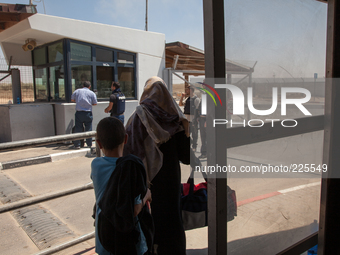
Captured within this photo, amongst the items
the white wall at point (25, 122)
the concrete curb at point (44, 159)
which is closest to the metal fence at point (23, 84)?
the white wall at point (25, 122)

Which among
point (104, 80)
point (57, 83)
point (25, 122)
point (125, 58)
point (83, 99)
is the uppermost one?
point (125, 58)

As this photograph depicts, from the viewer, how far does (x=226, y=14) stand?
5.03 ft

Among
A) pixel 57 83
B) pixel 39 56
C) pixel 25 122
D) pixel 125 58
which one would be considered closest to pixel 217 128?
pixel 25 122

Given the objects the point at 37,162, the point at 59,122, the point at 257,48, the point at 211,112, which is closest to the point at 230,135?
the point at 211,112

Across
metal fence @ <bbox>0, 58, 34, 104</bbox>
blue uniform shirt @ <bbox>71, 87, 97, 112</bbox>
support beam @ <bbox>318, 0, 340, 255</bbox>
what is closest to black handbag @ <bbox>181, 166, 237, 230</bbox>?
support beam @ <bbox>318, 0, 340, 255</bbox>

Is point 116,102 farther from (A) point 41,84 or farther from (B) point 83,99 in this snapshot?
(A) point 41,84

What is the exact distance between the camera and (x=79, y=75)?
9.16 meters

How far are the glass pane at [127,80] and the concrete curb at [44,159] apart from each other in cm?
354

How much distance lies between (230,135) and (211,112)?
19 cm

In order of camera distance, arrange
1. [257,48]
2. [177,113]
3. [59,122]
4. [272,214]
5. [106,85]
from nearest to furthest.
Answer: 1. [257,48]
2. [272,214]
3. [177,113]
4. [59,122]
5. [106,85]

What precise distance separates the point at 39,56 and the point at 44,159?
5104 millimetres

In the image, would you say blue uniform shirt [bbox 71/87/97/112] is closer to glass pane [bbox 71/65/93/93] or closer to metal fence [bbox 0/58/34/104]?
glass pane [bbox 71/65/93/93]

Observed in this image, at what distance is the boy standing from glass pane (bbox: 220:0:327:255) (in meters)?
0.54

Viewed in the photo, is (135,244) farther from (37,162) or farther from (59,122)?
(59,122)
